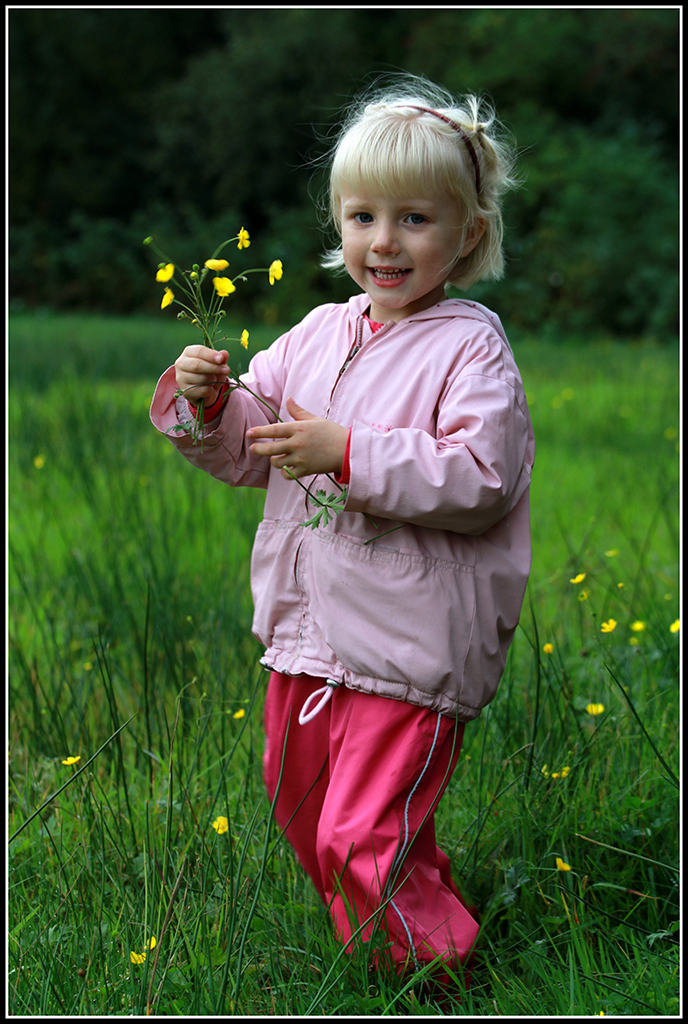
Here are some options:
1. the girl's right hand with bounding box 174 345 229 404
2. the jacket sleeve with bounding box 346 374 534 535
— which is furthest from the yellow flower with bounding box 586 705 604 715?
the girl's right hand with bounding box 174 345 229 404

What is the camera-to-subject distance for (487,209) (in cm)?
151

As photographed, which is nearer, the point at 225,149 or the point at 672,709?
the point at 672,709

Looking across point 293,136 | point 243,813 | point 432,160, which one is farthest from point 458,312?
point 293,136

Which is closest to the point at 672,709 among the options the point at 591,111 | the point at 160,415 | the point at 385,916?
the point at 385,916

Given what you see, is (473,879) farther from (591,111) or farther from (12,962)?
(591,111)

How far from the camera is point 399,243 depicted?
4.61 feet

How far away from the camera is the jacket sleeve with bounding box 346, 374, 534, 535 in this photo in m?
1.28

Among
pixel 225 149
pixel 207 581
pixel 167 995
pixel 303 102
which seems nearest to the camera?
pixel 167 995

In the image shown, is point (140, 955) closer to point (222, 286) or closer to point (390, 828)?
point (390, 828)

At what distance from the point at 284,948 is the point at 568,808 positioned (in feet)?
1.90

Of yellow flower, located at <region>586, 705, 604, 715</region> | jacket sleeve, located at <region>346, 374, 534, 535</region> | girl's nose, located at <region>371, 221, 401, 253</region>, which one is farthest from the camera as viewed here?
yellow flower, located at <region>586, 705, 604, 715</region>

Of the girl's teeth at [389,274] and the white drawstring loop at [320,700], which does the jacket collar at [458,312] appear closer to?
the girl's teeth at [389,274]

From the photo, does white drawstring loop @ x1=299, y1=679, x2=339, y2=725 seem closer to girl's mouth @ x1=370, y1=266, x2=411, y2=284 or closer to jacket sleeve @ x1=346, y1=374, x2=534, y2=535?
jacket sleeve @ x1=346, y1=374, x2=534, y2=535

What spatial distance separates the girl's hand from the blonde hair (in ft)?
1.29
